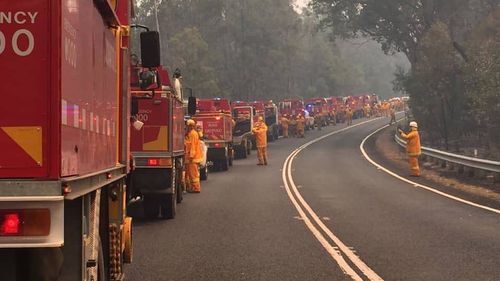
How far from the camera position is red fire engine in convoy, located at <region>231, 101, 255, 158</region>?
33.1 m

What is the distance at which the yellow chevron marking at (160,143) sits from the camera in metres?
12.3

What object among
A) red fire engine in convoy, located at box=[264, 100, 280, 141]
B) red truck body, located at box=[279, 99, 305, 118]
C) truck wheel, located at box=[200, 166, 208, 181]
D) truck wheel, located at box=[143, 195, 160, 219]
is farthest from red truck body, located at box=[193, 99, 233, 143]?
red truck body, located at box=[279, 99, 305, 118]

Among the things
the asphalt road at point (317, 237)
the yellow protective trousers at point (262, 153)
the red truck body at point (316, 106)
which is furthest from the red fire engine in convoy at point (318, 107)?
the asphalt road at point (317, 237)

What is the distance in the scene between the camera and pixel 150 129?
12336mm

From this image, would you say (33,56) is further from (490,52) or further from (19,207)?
(490,52)

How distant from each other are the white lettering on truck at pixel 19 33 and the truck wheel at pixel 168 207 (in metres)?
8.93

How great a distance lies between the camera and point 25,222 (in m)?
3.47

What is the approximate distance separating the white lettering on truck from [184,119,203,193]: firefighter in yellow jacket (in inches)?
534

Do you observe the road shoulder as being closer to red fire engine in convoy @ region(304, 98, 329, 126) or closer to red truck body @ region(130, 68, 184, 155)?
red truck body @ region(130, 68, 184, 155)

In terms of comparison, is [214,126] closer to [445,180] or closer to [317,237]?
[445,180]

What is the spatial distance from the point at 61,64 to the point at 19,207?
0.80m

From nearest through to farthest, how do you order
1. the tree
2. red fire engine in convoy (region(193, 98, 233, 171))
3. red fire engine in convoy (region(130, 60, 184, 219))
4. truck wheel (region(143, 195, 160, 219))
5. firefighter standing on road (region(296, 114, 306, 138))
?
red fire engine in convoy (region(130, 60, 184, 219)) → truck wheel (region(143, 195, 160, 219)) → red fire engine in convoy (region(193, 98, 233, 171)) → firefighter standing on road (region(296, 114, 306, 138)) → the tree

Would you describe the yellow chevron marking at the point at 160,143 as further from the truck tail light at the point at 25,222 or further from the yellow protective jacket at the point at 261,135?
the yellow protective jacket at the point at 261,135

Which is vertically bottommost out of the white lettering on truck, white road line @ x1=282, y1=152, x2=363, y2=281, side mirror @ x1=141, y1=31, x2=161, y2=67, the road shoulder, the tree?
white road line @ x1=282, y1=152, x2=363, y2=281
